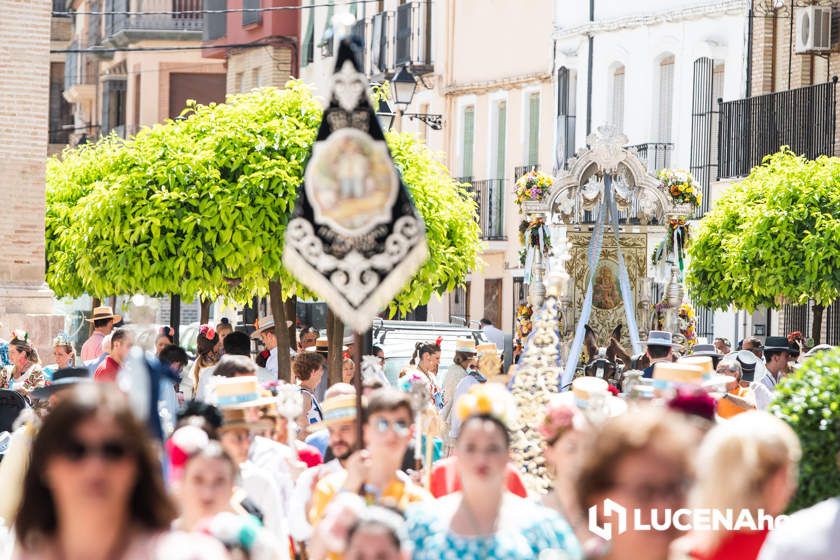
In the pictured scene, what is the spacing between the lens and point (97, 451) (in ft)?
17.1

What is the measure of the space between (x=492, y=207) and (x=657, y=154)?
15.2 ft

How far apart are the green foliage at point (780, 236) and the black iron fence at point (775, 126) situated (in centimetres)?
307

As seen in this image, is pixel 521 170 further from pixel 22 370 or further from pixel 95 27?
pixel 95 27

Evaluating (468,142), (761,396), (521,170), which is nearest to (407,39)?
(468,142)

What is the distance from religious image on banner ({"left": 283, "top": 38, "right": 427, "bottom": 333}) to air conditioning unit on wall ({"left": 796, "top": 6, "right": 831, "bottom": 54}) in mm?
18266

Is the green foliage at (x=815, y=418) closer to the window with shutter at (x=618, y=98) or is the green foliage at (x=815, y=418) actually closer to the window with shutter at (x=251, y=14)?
the window with shutter at (x=618, y=98)

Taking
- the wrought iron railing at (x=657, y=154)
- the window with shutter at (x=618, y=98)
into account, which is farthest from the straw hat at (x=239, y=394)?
the window with shutter at (x=618, y=98)

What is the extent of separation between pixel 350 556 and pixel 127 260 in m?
13.6

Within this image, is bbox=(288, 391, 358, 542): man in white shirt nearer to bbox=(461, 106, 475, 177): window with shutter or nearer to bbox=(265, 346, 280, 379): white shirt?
bbox=(265, 346, 280, 379): white shirt

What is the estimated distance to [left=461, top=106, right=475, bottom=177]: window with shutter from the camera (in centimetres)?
3550

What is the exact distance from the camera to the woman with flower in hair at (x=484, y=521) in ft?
21.6

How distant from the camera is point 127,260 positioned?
19391mm

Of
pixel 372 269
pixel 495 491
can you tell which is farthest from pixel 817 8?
pixel 495 491

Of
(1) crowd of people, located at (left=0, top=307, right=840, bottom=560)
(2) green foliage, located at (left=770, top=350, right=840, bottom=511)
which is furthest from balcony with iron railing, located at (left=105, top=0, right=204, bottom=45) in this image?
(2) green foliage, located at (left=770, top=350, right=840, bottom=511)
